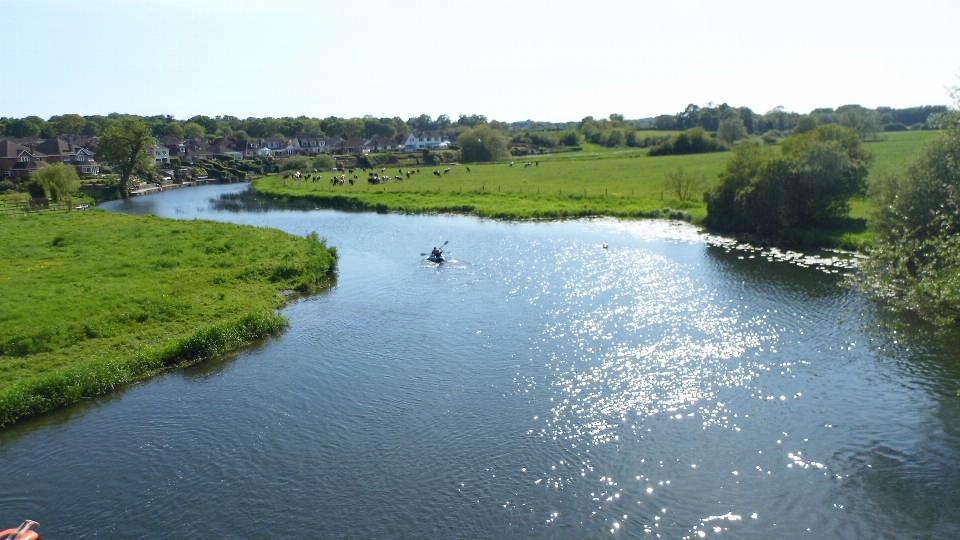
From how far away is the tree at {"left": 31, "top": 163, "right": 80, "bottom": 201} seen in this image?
3044 inches

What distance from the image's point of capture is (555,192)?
73375 mm

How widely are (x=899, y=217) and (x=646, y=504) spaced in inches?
998

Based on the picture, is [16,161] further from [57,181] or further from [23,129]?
[23,129]

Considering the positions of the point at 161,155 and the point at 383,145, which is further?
the point at 383,145

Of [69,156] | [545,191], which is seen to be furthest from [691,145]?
[69,156]

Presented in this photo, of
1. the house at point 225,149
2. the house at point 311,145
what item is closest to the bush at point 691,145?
the house at point 311,145

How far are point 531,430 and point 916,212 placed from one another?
24639 millimetres

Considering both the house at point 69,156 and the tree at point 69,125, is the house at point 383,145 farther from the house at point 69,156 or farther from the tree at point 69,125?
the tree at point 69,125

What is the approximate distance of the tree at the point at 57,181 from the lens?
77.3 metres

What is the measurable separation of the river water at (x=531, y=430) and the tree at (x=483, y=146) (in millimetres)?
95244

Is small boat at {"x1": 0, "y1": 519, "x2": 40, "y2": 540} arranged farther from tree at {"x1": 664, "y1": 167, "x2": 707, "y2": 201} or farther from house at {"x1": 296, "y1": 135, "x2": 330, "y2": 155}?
house at {"x1": 296, "y1": 135, "x2": 330, "y2": 155}

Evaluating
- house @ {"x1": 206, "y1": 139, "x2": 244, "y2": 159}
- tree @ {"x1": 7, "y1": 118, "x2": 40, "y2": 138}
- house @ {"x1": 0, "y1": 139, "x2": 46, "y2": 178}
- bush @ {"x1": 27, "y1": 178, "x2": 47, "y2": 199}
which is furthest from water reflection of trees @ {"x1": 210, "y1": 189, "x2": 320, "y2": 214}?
tree @ {"x1": 7, "y1": 118, "x2": 40, "y2": 138}

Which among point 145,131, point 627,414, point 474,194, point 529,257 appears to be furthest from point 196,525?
point 145,131

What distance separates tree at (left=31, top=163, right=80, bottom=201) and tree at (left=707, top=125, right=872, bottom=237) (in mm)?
72136
